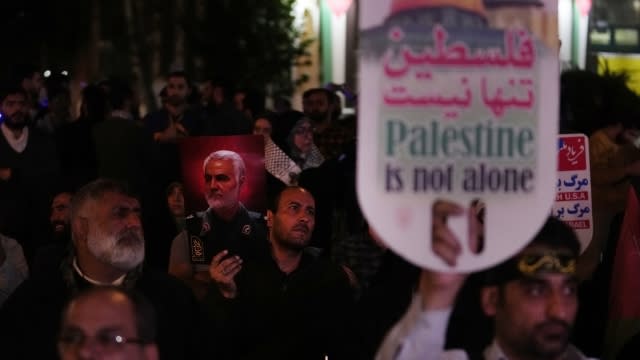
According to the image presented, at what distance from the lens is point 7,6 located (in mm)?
27109

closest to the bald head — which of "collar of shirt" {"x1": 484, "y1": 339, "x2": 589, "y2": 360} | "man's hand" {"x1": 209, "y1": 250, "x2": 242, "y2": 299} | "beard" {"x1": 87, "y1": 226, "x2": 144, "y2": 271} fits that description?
"collar of shirt" {"x1": 484, "y1": 339, "x2": 589, "y2": 360}

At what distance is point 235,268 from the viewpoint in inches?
314

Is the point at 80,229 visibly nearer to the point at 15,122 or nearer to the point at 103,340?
the point at 103,340

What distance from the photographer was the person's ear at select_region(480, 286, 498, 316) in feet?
18.4

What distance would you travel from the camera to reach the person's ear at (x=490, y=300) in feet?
18.4

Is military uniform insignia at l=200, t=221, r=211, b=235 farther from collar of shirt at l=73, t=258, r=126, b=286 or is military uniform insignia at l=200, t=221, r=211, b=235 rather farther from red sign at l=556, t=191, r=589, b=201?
red sign at l=556, t=191, r=589, b=201

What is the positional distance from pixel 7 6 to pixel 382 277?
2036 centimetres

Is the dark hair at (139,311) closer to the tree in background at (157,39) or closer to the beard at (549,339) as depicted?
the beard at (549,339)

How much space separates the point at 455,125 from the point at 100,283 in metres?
2.62

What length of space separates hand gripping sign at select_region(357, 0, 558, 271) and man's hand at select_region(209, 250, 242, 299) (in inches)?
111

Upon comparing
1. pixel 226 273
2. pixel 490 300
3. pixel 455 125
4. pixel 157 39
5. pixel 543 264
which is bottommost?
pixel 226 273

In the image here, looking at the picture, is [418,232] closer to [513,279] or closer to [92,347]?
[513,279]

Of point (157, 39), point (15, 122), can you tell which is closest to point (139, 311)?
point (15, 122)

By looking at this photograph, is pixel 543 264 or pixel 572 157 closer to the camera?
pixel 543 264
